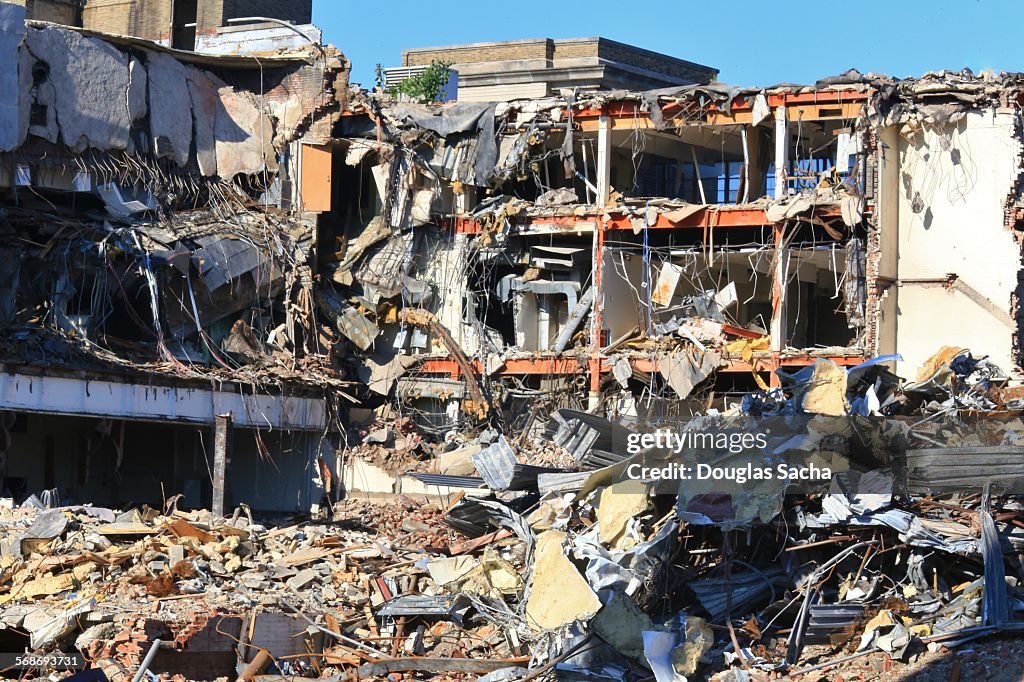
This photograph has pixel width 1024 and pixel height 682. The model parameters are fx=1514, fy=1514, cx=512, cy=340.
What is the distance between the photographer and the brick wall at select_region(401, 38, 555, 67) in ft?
139

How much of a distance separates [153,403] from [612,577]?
11874mm

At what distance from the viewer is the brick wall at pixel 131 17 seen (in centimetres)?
3656

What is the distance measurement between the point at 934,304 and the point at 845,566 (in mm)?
12654

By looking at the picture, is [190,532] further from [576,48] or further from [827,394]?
[576,48]

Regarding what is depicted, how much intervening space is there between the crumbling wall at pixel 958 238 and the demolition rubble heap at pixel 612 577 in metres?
→ 8.84

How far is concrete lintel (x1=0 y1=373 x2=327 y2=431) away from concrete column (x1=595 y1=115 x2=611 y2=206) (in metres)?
6.81

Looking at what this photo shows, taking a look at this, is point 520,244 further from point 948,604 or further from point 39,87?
point 948,604

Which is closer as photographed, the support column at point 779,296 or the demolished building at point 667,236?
the demolished building at point 667,236

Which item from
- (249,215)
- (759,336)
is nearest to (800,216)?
(759,336)

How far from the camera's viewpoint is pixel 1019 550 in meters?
16.1

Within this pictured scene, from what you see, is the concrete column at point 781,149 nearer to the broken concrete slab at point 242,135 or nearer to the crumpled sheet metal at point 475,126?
the crumpled sheet metal at point 475,126

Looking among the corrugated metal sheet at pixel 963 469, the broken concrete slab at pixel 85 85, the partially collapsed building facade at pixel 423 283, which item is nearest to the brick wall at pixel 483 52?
the partially collapsed building facade at pixel 423 283

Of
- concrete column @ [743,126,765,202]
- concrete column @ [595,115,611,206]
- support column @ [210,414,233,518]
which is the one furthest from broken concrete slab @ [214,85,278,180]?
concrete column @ [743,126,765,202]

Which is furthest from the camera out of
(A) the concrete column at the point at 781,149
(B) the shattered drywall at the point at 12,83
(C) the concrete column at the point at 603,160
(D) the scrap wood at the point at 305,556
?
(C) the concrete column at the point at 603,160
